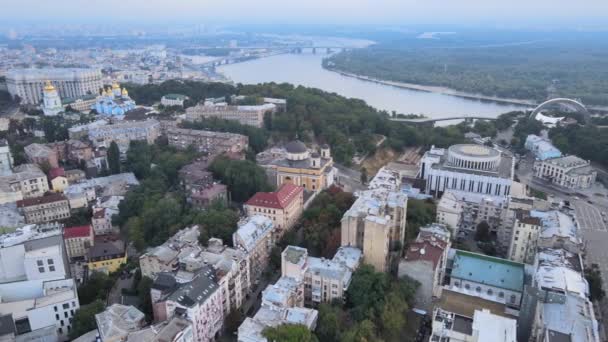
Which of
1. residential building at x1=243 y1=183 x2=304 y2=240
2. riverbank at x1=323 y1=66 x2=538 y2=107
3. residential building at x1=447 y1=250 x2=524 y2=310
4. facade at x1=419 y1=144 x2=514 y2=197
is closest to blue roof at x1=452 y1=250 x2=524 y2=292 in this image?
residential building at x1=447 y1=250 x2=524 y2=310

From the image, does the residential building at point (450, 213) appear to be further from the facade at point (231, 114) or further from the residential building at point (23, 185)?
the residential building at point (23, 185)

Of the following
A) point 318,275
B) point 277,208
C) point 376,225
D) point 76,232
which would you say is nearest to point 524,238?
point 376,225

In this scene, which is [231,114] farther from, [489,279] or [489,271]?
[489,279]

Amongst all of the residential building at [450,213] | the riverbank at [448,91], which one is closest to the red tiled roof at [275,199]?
the residential building at [450,213]

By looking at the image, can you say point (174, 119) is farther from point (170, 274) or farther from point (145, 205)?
point (170, 274)

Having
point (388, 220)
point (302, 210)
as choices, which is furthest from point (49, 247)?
point (388, 220)

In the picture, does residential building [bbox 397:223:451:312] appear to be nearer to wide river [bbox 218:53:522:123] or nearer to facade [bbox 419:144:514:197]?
facade [bbox 419:144:514:197]
